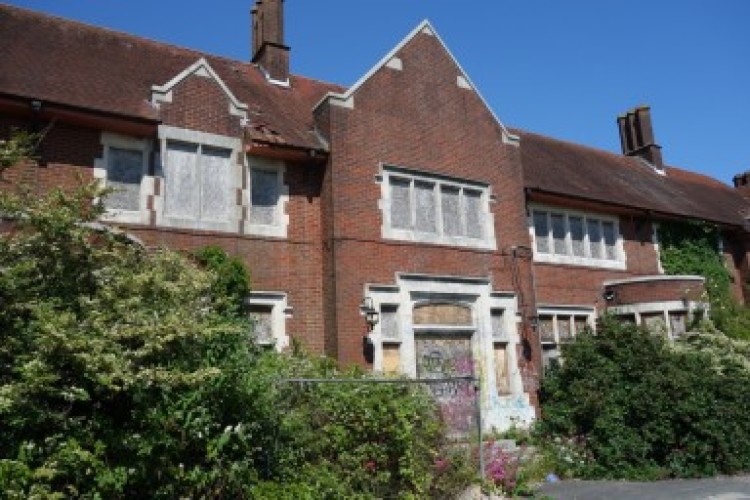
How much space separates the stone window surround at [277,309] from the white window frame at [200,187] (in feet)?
4.43

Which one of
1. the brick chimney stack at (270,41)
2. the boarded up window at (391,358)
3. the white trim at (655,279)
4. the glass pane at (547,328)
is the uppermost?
the brick chimney stack at (270,41)

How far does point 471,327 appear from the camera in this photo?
1486cm

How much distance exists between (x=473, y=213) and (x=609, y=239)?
5784mm

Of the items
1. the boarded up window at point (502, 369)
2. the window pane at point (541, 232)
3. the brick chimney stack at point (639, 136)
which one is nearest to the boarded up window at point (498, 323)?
the boarded up window at point (502, 369)

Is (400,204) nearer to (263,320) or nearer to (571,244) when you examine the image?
(263,320)

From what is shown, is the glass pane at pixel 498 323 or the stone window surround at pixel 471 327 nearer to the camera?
the stone window surround at pixel 471 327

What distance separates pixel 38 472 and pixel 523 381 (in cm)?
1147

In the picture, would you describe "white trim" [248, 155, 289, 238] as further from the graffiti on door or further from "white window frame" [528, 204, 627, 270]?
"white window frame" [528, 204, 627, 270]

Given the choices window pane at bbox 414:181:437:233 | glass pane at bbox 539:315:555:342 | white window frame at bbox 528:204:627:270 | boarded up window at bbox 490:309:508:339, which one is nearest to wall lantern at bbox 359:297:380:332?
window pane at bbox 414:181:437:233

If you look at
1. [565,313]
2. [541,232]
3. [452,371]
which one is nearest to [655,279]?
[565,313]

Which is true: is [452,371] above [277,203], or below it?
below

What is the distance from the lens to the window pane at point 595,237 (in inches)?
741

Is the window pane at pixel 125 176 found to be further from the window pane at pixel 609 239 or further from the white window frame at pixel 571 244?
the window pane at pixel 609 239

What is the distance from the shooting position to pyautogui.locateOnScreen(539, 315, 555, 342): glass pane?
55.7 feet
